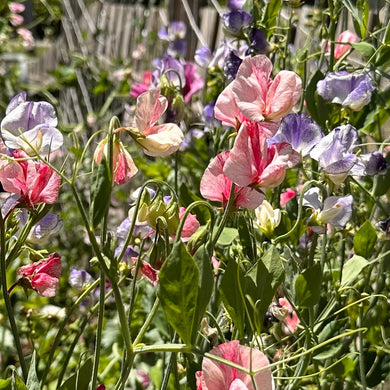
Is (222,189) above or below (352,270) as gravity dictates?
above

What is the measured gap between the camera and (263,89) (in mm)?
597

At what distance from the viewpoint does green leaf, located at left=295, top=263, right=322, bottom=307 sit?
0.72 m

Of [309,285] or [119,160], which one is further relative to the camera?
[309,285]

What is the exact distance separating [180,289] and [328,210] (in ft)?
1.05

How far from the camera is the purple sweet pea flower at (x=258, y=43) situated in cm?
95

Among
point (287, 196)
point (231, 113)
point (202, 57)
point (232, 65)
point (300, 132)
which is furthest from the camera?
point (202, 57)

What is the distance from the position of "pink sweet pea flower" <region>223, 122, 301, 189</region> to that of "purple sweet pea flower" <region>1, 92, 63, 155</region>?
0.16 meters

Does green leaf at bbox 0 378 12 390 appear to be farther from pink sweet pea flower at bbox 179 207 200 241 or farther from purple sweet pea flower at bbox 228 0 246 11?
purple sweet pea flower at bbox 228 0 246 11

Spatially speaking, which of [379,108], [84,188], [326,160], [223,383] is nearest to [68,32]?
[84,188]

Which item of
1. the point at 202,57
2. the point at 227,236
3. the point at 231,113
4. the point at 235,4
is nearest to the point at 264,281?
the point at 231,113

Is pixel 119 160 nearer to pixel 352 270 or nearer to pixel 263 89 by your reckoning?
pixel 263 89

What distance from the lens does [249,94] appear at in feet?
1.93

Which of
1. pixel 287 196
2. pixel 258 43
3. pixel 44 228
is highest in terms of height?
pixel 258 43

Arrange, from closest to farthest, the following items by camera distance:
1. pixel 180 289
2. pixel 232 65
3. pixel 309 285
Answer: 1. pixel 180 289
2. pixel 309 285
3. pixel 232 65
